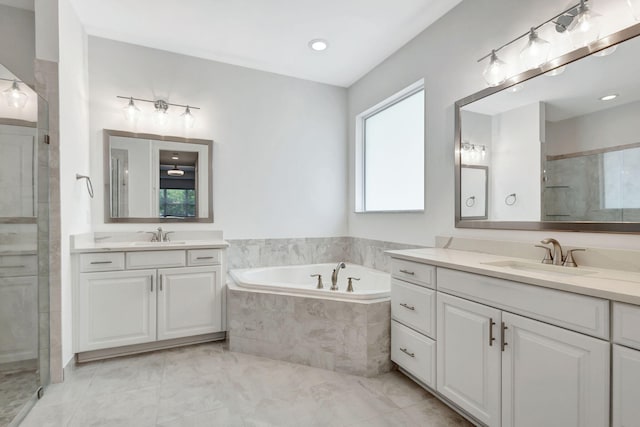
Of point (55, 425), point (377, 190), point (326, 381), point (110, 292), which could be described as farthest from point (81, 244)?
point (377, 190)

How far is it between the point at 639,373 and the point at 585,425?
0.95 ft

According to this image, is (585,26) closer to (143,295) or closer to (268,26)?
(268,26)

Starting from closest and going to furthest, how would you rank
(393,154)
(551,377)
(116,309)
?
(551,377)
(116,309)
(393,154)

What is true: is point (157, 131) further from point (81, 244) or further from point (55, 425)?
point (55, 425)

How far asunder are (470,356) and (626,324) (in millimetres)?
704

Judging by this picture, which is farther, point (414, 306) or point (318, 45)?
point (318, 45)

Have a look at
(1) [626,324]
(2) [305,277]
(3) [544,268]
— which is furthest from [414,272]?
(2) [305,277]

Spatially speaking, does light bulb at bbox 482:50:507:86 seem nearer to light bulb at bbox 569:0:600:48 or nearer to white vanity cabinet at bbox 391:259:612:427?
light bulb at bbox 569:0:600:48

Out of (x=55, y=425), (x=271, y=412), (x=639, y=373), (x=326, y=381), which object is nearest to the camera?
(x=639, y=373)

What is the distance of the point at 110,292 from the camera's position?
7.85 ft

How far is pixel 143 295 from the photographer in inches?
97.7

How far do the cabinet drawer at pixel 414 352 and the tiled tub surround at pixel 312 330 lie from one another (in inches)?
3.4

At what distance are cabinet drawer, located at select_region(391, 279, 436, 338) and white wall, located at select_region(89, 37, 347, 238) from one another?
1.67 metres

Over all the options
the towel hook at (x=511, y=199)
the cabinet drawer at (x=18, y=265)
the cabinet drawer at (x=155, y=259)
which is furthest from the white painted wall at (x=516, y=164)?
the cabinet drawer at (x=18, y=265)
